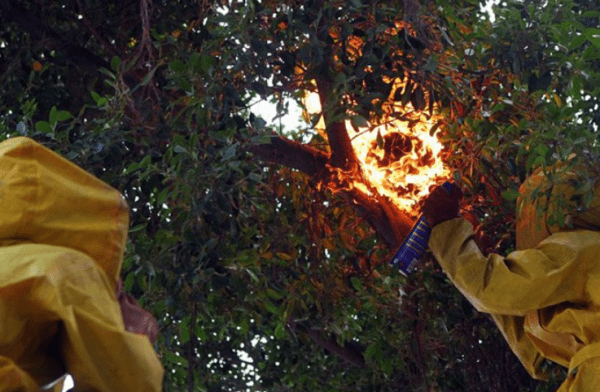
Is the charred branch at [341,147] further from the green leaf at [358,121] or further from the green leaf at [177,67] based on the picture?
the green leaf at [177,67]

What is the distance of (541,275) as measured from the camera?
14.3ft

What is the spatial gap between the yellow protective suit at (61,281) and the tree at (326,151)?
1.58 meters

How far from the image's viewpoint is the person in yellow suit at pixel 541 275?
171 inches

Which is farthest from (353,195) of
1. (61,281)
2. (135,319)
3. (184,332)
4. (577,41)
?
(61,281)

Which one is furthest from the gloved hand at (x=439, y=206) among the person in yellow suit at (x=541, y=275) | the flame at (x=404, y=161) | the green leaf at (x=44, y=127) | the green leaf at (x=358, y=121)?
the green leaf at (x=44, y=127)

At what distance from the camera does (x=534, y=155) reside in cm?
466

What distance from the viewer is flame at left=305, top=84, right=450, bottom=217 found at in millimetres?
5176

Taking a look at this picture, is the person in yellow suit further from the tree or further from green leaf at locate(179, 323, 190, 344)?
green leaf at locate(179, 323, 190, 344)

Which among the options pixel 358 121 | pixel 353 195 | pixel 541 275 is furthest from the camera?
pixel 353 195

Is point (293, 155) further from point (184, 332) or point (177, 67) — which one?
point (184, 332)

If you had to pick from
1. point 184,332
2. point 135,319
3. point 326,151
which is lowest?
point 184,332

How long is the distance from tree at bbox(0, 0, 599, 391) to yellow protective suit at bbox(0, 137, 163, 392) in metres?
1.58

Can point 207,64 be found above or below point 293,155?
above

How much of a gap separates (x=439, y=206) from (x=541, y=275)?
1.57 ft
